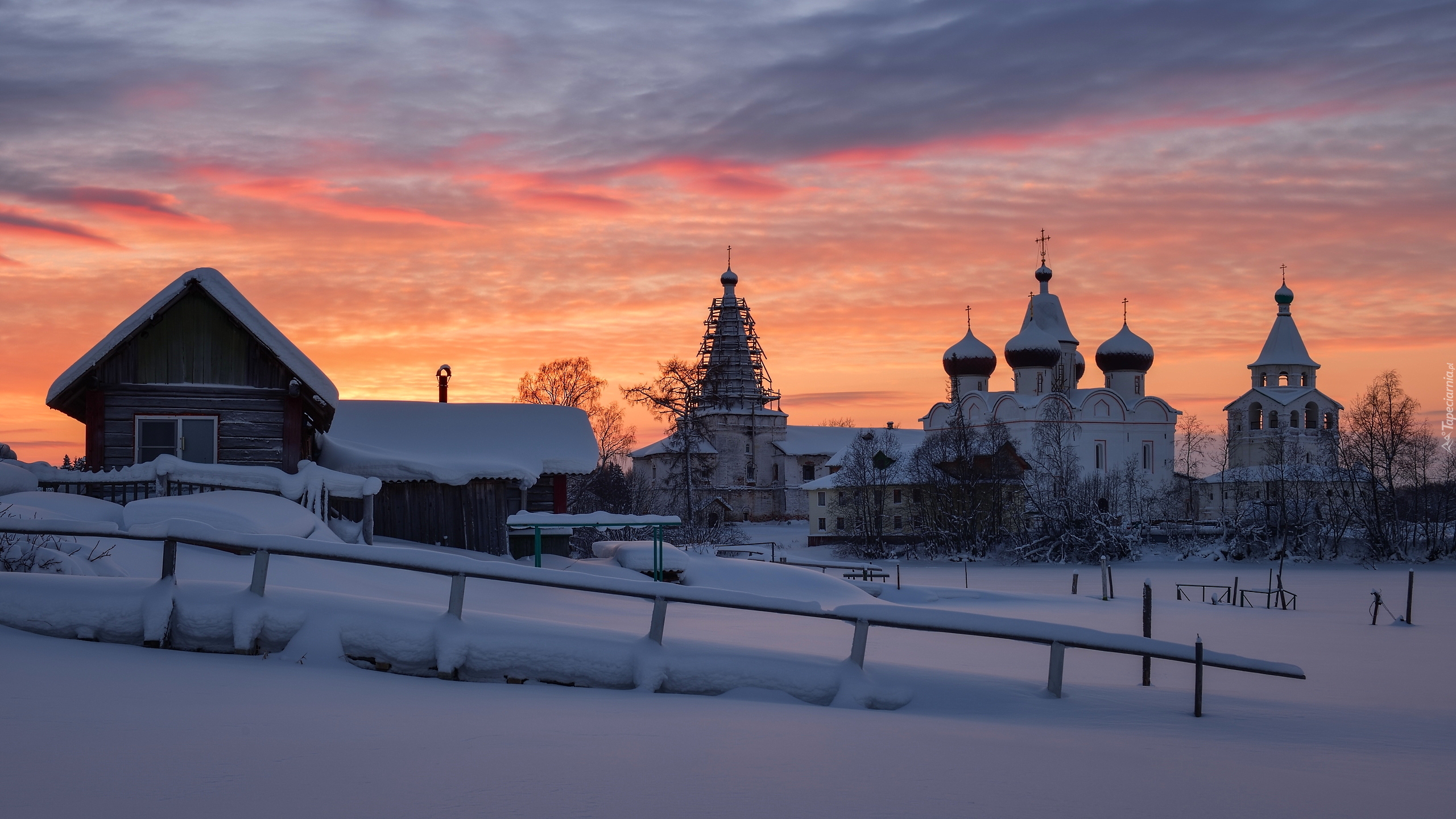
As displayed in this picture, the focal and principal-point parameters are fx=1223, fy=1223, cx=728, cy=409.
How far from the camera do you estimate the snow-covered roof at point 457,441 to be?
84.6ft

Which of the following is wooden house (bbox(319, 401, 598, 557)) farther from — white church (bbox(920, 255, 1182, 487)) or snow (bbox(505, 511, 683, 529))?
white church (bbox(920, 255, 1182, 487))

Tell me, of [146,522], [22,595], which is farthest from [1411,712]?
[146,522]

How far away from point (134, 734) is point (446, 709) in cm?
193

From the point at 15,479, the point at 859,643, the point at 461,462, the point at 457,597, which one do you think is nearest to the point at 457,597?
the point at 457,597

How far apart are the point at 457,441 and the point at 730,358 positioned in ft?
220

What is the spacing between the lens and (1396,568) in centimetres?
5416

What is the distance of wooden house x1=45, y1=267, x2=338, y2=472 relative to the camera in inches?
838

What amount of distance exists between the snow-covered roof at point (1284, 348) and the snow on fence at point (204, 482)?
88.0 m

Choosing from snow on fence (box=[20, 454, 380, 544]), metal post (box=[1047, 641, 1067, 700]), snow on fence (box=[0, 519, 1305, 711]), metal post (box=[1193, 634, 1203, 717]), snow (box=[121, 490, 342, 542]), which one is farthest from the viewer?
snow on fence (box=[20, 454, 380, 544])

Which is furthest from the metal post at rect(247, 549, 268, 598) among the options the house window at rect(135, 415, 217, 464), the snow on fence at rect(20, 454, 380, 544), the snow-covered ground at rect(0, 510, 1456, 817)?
the house window at rect(135, 415, 217, 464)

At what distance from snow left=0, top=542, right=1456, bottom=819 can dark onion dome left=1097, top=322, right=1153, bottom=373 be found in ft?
259

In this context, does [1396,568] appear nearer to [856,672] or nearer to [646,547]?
[646,547]

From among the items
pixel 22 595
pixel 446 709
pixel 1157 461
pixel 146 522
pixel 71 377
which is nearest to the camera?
pixel 446 709

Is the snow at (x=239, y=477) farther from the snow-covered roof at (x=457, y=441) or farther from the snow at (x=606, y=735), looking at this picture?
the snow at (x=606, y=735)
